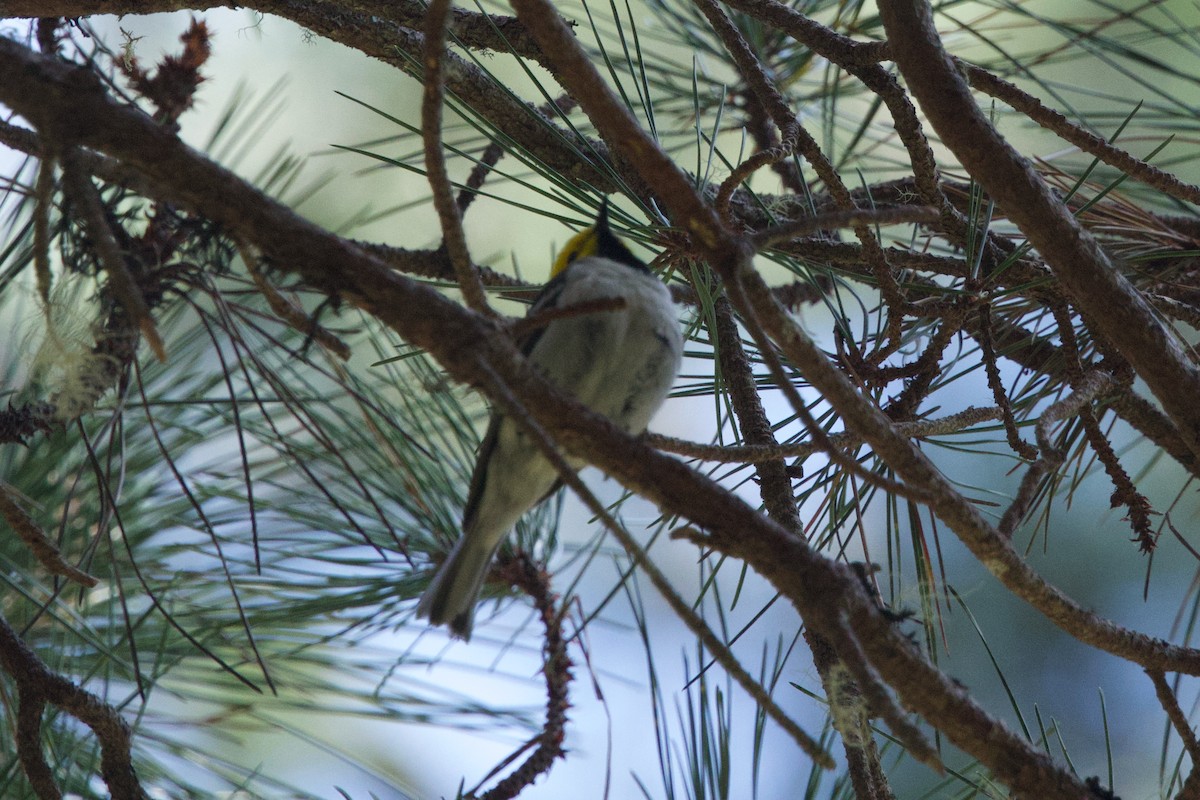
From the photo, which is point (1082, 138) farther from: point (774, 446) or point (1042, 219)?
point (774, 446)

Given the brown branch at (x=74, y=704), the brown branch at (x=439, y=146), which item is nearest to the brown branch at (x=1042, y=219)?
the brown branch at (x=439, y=146)

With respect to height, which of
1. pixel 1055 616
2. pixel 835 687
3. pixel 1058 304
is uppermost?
pixel 1058 304

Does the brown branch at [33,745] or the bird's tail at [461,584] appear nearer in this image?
the brown branch at [33,745]

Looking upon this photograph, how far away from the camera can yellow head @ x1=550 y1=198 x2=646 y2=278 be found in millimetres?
1684

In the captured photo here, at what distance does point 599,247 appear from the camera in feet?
7.48

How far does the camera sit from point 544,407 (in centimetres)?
89

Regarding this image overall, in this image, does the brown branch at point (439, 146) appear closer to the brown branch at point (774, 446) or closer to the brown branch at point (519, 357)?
the brown branch at point (519, 357)

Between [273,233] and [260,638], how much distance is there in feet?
5.22

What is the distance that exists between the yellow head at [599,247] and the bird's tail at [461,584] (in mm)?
616

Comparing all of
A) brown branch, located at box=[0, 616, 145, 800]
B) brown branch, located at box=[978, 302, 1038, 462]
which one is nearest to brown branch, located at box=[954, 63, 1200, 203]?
brown branch, located at box=[978, 302, 1038, 462]

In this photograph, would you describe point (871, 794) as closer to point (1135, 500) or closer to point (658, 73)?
point (1135, 500)

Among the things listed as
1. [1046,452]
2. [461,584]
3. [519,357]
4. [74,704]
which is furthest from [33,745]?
[1046,452]

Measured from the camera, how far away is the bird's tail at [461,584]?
1.85 meters

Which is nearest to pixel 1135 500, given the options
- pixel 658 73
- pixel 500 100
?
pixel 500 100
